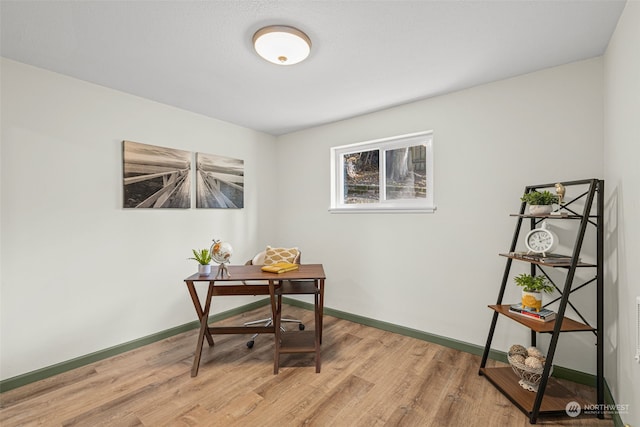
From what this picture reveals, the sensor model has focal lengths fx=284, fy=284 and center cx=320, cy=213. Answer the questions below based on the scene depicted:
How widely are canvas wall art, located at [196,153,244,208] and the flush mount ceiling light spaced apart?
5.61ft

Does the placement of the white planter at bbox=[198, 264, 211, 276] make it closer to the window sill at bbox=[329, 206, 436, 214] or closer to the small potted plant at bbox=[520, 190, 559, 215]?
the window sill at bbox=[329, 206, 436, 214]

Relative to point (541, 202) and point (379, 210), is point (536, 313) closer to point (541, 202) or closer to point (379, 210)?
point (541, 202)

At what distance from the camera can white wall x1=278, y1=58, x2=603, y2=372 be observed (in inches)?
83.8

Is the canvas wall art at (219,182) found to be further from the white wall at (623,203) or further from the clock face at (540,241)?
the white wall at (623,203)

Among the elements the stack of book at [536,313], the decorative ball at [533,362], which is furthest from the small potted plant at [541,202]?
the decorative ball at [533,362]

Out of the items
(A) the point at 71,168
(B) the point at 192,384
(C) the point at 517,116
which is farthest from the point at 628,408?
(A) the point at 71,168

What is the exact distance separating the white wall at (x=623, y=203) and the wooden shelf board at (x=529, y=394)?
0.26 metres

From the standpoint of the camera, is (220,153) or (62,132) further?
(220,153)

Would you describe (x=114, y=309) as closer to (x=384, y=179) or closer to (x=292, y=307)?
(x=292, y=307)

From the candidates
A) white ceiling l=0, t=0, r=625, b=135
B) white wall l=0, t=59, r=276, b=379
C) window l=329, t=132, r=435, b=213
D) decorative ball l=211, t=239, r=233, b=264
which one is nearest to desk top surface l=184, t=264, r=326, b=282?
decorative ball l=211, t=239, r=233, b=264

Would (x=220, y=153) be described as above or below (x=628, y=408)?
above

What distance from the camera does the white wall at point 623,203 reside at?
140 centimetres

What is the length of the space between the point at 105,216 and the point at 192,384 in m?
1.63

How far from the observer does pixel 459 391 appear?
2.04 meters
